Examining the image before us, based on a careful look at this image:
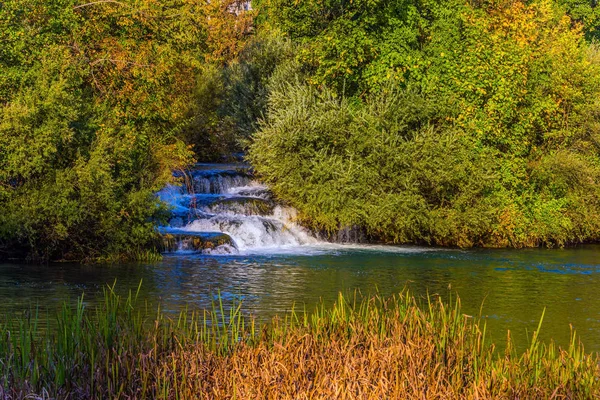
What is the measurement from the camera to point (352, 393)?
8.06 m

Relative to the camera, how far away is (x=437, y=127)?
108 feet

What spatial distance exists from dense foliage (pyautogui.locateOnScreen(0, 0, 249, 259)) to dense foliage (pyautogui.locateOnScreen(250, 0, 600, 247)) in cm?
569

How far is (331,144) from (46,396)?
1001 inches

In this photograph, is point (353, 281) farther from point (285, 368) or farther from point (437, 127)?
point (285, 368)

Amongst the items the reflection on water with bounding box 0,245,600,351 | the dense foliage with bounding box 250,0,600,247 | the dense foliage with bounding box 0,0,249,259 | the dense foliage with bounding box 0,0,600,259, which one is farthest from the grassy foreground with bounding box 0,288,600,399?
the dense foliage with bounding box 250,0,600,247

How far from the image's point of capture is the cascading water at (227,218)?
28.3 m

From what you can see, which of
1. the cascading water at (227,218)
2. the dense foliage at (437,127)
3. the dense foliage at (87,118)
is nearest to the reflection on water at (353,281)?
the dense foliage at (87,118)

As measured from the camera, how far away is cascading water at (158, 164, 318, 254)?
28297mm

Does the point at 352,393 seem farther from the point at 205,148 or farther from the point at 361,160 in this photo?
the point at 205,148

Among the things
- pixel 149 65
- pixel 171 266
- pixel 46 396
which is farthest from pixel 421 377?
pixel 149 65

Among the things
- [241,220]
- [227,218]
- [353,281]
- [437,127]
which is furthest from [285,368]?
[437,127]

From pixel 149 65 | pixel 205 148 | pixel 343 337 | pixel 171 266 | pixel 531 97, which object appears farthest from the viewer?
pixel 205 148

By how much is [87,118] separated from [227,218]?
7587 millimetres

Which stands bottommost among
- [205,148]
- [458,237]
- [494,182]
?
[458,237]
